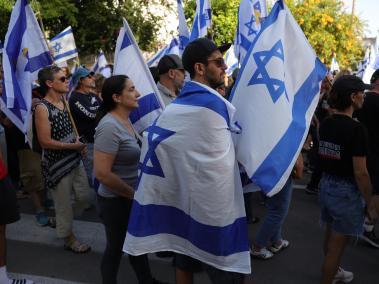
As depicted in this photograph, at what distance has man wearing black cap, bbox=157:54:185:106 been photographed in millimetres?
3877

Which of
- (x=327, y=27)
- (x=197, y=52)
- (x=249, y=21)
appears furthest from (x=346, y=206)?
(x=327, y=27)

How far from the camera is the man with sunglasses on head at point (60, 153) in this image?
12.7 ft

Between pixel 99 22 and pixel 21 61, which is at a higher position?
pixel 99 22

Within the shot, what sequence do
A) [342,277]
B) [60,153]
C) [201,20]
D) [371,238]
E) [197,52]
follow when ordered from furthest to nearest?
[201,20] < [371,238] < [60,153] < [342,277] < [197,52]

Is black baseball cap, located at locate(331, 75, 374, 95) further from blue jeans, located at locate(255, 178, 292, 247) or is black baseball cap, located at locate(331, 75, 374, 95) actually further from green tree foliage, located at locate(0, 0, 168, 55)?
green tree foliage, located at locate(0, 0, 168, 55)

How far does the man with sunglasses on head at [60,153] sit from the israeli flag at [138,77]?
0.88 metres

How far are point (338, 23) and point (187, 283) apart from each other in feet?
86.3

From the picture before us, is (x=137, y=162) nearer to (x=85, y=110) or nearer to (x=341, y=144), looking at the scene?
(x=341, y=144)

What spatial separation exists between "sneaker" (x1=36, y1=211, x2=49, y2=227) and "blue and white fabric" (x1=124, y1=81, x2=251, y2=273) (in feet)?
9.21

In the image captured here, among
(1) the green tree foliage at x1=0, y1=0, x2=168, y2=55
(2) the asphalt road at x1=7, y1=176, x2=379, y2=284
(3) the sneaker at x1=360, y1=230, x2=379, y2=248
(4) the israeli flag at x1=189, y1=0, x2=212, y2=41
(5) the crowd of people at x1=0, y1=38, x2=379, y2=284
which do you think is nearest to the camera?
(5) the crowd of people at x1=0, y1=38, x2=379, y2=284

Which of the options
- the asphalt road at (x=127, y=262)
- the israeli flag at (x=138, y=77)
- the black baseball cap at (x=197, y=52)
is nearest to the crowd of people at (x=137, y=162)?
the black baseball cap at (x=197, y=52)

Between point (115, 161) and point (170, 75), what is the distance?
1.32 metres

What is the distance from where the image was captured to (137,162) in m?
2.94

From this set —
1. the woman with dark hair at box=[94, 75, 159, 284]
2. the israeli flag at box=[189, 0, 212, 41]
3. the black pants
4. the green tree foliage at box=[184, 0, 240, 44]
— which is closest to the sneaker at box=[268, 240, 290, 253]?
the woman with dark hair at box=[94, 75, 159, 284]
